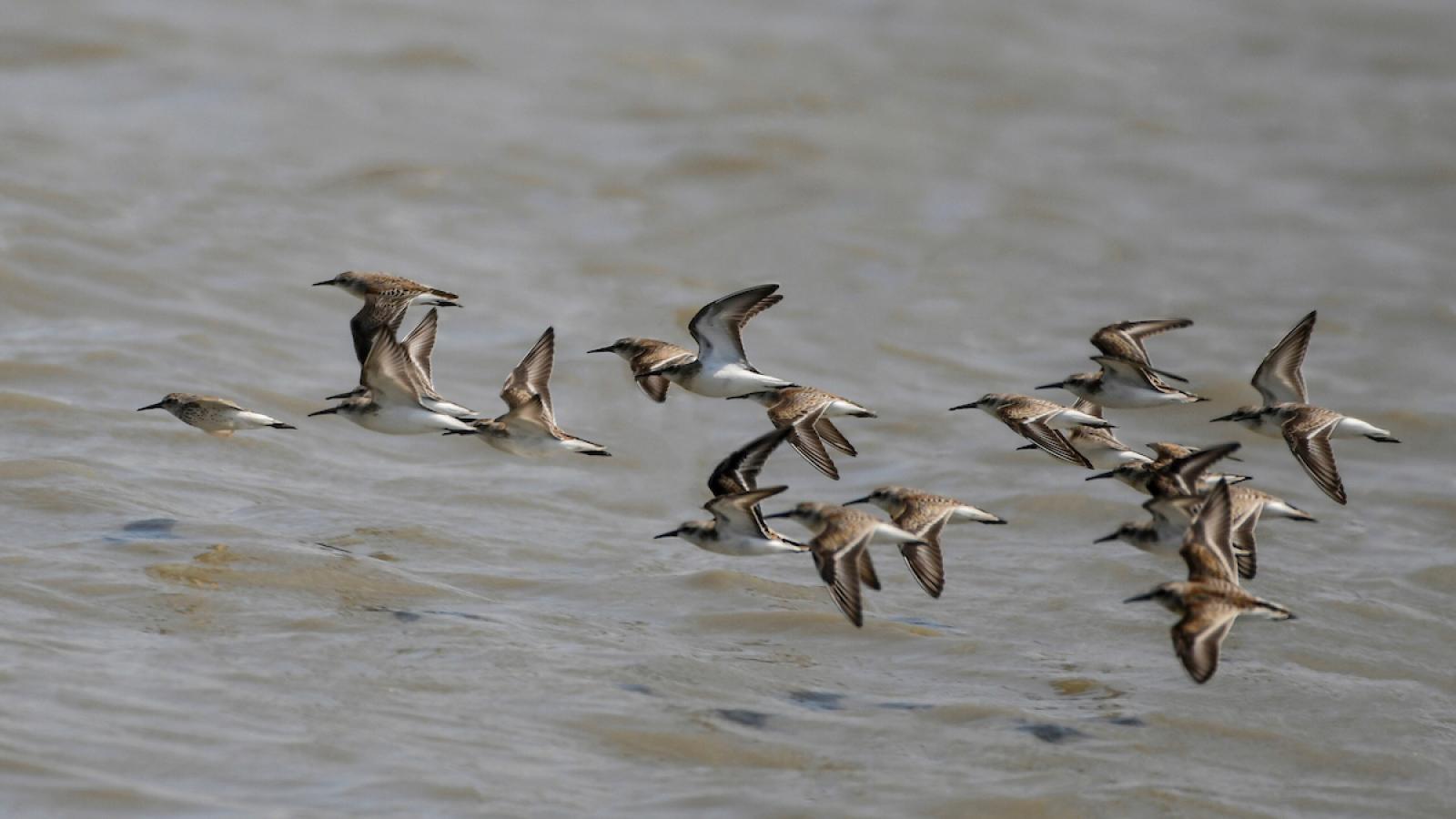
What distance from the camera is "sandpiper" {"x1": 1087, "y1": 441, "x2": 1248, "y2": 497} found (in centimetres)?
822

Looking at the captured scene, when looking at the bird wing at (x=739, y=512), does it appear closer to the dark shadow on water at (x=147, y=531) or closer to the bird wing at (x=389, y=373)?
the bird wing at (x=389, y=373)

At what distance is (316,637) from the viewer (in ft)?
29.2

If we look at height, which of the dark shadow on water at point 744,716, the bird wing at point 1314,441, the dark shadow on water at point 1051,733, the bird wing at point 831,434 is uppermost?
the bird wing at point 1314,441

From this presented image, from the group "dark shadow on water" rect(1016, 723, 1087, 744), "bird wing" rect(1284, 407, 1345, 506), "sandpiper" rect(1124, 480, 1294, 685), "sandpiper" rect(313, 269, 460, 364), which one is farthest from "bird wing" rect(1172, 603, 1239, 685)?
"sandpiper" rect(313, 269, 460, 364)

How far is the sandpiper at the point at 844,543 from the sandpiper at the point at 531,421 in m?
1.50

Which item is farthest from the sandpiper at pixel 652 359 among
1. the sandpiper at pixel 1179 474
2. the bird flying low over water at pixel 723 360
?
the sandpiper at pixel 1179 474

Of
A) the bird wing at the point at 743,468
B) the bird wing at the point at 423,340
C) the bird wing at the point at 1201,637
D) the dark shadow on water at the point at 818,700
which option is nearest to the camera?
the bird wing at the point at 1201,637

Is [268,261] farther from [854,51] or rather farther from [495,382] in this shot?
[854,51]

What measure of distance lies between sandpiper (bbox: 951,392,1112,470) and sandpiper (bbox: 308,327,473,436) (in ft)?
9.68

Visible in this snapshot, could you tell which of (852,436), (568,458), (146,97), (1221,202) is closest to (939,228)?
(1221,202)

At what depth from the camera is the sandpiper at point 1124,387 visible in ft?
32.6

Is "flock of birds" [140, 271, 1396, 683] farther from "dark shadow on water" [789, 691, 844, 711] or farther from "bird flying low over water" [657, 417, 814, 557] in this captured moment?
"dark shadow on water" [789, 691, 844, 711]

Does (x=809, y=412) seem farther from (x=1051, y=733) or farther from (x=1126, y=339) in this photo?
(x=1051, y=733)

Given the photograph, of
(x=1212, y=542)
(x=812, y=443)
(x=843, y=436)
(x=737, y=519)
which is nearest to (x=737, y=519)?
(x=737, y=519)
